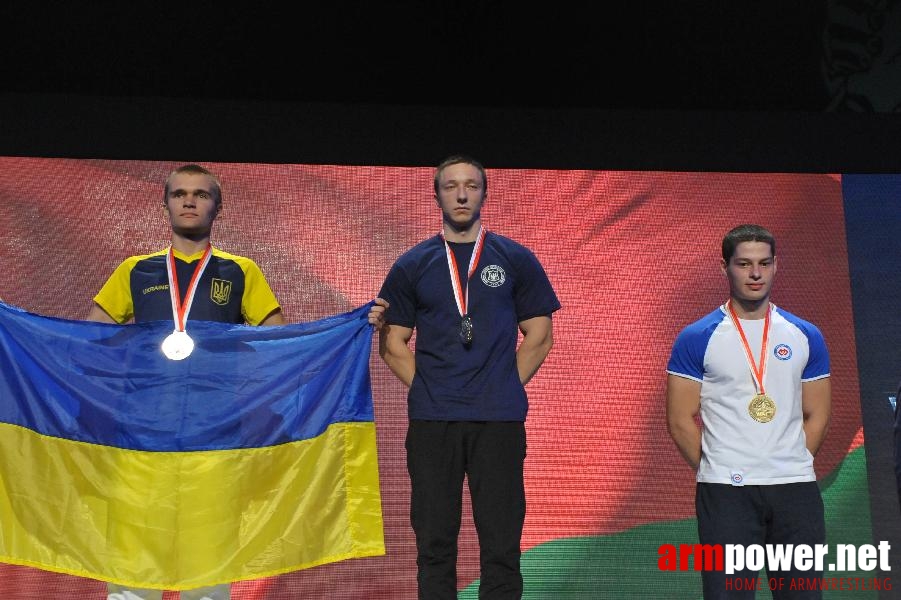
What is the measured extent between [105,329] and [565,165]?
78.2 inches

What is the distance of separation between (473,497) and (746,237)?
1075 millimetres

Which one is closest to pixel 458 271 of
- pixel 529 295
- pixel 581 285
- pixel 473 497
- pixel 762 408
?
pixel 529 295

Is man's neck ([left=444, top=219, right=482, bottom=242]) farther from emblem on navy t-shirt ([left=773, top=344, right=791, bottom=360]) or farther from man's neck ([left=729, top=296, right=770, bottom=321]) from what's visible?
emblem on navy t-shirt ([left=773, top=344, right=791, bottom=360])

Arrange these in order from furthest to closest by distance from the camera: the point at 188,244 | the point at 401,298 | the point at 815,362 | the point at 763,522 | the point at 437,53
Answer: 1. the point at 437,53
2. the point at 188,244
3. the point at 401,298
4. the point at 815,362
5. the point at 763,522

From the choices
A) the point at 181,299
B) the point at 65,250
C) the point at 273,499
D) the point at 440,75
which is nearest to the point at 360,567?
the point at 273,499

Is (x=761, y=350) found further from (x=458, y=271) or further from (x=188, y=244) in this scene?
(x=188, y=244)

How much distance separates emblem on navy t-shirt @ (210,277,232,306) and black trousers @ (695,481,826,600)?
5.03ft

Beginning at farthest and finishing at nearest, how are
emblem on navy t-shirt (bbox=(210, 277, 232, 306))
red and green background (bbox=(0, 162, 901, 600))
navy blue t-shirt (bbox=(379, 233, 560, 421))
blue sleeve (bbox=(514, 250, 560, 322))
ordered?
red and green background (bbox=(0, 162, 901, 600)) → emblem on navy t-shirt (bbox=(210, 277, 232, 306)) → blue sleeve (bbox=(514, 250, 560, 322)) → navy blue t-shirt (bbox=(379, 233, 560, 421))

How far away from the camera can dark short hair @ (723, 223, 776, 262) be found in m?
2.96

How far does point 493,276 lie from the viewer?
2.96 meters

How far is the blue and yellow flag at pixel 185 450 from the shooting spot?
2.94 m

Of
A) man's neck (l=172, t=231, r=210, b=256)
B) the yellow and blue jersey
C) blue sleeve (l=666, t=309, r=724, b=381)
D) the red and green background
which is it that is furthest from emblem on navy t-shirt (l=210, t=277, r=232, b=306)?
blue sleeve (l=666, t=309, r=724, b=381)

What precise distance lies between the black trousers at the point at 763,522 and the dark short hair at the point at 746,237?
675mm

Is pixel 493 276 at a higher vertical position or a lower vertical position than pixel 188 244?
lower
